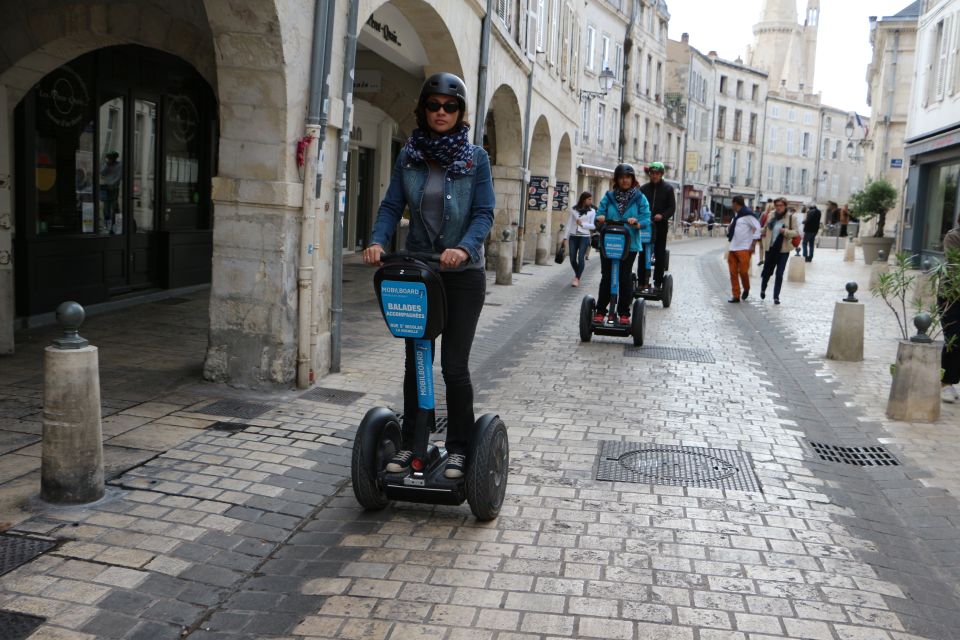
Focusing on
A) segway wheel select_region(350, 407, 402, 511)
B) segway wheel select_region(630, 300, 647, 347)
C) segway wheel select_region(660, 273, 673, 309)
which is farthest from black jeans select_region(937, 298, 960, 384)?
segway wheel select_region(660, 273, 673, 309)

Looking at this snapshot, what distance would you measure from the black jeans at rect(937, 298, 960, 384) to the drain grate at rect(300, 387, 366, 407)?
463 centimetres

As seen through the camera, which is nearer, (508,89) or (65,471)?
(65,471)

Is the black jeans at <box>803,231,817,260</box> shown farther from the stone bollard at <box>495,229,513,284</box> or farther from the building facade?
the stone bollard at <box>495,229,513,284</box>

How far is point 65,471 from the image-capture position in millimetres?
4281

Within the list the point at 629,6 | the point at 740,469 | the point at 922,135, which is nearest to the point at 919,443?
the point at 740,469

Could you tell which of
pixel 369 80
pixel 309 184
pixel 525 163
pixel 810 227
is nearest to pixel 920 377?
pixel 309 184

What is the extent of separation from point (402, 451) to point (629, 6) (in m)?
43.7

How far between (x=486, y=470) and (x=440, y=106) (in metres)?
1.65

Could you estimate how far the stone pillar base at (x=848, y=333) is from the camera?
9586 millimetres

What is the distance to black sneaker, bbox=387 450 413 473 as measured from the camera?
439cm

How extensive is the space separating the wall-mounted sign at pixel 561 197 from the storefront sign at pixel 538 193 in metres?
3.13

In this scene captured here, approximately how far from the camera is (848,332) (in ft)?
31.4

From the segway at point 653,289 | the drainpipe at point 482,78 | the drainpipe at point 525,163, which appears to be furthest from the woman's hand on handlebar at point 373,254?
the drainpipe at point 525,163

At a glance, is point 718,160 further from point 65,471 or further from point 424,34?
point 65,471
